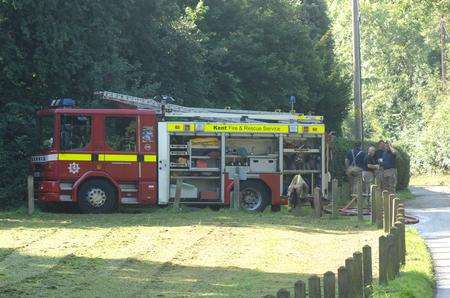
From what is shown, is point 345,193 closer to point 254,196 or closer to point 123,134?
point 254,196

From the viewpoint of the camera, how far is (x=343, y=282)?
7.70m

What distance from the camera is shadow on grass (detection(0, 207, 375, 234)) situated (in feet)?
58.3

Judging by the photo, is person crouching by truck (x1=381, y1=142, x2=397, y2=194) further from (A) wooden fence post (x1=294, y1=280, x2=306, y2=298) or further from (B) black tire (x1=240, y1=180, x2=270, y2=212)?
(A) wooden fence post (x1=294, y1=280, x2=306, y2=298)

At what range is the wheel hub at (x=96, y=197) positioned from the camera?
67.9 feet

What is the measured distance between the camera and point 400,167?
3494 cm

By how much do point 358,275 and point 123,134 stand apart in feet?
43.2

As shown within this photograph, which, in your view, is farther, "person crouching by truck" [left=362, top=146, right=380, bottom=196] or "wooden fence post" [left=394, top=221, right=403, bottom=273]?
"person crouching by truck" [left=362, top=146, right=380, bottom=196]

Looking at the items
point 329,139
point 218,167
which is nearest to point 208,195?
point 218,167

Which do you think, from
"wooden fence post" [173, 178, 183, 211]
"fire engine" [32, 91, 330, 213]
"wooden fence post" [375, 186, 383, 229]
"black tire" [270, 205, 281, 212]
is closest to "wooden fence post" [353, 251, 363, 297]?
"wooden fence post" [375, 186, 383, 229]

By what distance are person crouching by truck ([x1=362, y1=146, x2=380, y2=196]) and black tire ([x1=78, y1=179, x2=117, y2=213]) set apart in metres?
6.68

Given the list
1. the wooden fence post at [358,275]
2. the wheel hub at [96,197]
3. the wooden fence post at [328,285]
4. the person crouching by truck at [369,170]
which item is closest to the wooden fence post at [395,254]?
the wooden fence post at [358,275]

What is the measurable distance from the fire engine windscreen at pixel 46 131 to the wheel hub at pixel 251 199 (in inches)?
195

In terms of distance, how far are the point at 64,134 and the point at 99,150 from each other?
93cm

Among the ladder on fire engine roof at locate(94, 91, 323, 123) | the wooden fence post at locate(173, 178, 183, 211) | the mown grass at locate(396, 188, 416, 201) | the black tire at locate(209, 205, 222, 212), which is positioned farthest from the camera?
the mown grass at locate(396, 188, 416, 201)
